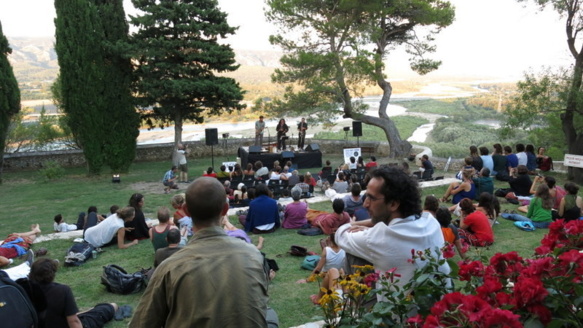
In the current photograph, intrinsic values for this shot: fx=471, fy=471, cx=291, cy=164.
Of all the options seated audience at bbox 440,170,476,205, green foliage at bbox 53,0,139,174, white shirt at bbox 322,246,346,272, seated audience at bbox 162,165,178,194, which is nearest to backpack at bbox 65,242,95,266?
white shirt at bbox 322,246,346,272

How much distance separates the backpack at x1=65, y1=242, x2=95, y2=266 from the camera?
6.66m

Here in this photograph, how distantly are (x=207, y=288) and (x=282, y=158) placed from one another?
15.7 meters

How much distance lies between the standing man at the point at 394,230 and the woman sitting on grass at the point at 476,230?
184 inches

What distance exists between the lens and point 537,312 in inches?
69.2

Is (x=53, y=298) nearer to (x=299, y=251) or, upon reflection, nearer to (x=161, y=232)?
(x=161, y=232)

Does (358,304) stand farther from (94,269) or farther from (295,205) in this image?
(295,205)

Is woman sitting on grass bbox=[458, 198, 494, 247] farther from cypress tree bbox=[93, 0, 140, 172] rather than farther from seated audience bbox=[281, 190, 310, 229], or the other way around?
cypress tree bbox=[93, 0, 140, 172]

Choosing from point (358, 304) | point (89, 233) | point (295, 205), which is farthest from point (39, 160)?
point (358, 304)

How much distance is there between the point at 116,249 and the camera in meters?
7.45

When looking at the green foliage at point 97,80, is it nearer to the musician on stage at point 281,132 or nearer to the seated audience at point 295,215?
the musician on stage at point 281,132

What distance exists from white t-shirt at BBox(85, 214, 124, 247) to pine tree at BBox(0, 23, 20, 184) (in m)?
11.5

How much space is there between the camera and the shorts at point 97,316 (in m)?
4.41

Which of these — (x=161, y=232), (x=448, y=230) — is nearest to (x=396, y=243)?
(x=448, y=230)

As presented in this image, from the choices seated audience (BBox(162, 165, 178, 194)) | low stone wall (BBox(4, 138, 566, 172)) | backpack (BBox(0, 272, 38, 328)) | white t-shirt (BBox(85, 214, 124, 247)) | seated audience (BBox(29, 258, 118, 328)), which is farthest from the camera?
low stone wall (BBox(4, 138, 566, 172))
